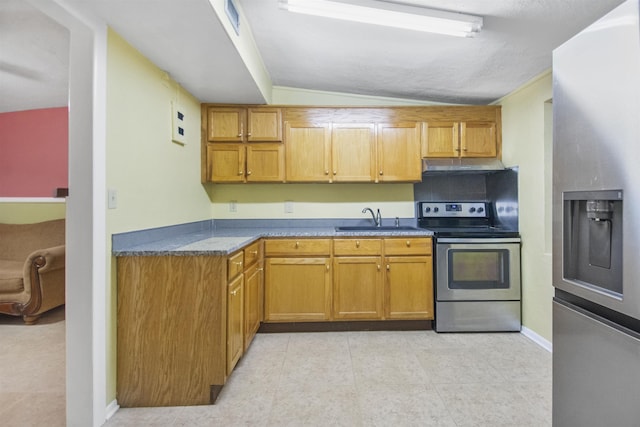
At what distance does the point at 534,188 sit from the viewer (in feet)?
8.99

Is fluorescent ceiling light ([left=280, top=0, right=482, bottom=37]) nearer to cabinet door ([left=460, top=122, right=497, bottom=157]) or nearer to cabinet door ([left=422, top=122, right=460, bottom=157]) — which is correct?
cabinet door ([left=422, top=122, right=460, bottom=157])

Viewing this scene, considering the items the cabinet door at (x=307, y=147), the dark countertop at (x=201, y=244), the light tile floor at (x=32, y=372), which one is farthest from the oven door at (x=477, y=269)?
the light tile floor at (x=32, y=372)

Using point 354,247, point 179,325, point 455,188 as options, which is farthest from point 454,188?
point 179,325

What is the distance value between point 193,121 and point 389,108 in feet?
6.09

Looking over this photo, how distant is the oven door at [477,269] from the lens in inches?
114

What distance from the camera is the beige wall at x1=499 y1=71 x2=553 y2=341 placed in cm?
260

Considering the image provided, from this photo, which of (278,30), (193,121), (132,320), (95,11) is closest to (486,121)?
(278,30)

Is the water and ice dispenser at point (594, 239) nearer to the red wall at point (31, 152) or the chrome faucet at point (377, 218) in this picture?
the chrome faucet at point (377, 218)

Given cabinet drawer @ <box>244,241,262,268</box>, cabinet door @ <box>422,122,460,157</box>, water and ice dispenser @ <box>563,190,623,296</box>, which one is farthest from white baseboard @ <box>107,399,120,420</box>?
cabinet door @ <box>422,122,460,157</box>

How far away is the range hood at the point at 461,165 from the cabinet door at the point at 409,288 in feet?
Answer: 2.80

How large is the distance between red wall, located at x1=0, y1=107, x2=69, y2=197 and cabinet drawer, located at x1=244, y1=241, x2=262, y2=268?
10.1 feet

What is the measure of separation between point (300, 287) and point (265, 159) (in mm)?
1274

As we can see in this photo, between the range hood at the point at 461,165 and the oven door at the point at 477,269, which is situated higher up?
the range hood at the point at 461,165

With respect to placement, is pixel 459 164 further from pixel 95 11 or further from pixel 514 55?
pixel 95 11
